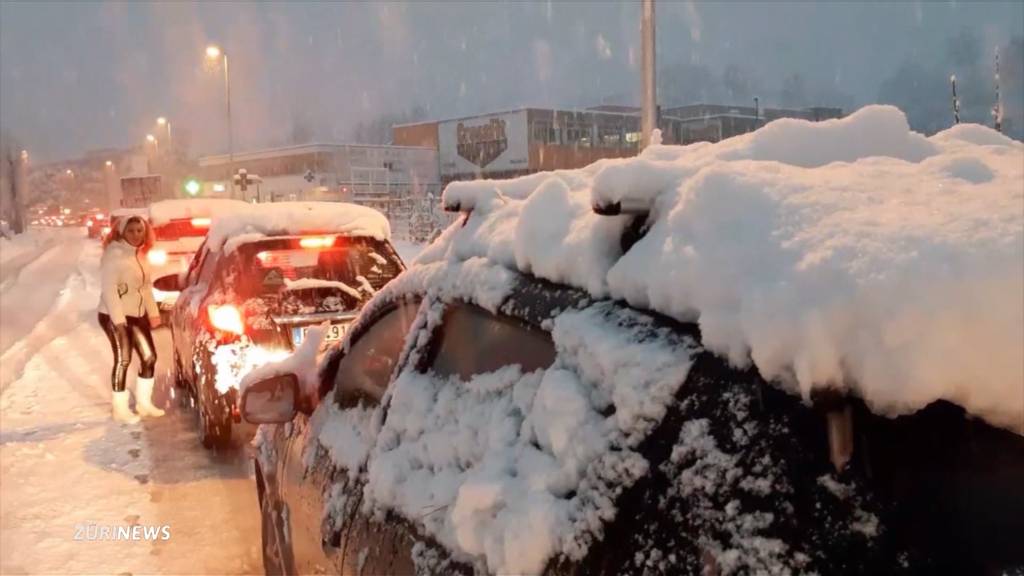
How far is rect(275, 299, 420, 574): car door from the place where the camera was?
9.81 ft

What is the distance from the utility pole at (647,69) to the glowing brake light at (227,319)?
741cm

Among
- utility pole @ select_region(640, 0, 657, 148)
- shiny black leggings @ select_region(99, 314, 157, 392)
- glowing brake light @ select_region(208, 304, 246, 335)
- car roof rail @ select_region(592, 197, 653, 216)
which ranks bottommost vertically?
shiny black leggings @ select_region(99, 314, 157, 392)

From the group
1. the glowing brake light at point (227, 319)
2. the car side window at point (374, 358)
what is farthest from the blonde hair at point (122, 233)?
the car side window at point (374, 358)

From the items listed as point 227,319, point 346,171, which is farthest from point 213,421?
point 346,171

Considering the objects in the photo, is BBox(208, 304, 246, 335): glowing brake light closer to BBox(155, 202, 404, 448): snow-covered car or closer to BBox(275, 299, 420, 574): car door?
BBox(155, 202, 404, 448): snow-covered car

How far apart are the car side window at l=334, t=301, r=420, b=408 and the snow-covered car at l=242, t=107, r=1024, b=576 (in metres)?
0.44

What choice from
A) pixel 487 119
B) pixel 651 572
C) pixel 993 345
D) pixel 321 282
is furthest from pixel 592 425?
pixel 487 119

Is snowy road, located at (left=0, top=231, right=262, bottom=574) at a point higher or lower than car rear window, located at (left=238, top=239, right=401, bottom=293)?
lower

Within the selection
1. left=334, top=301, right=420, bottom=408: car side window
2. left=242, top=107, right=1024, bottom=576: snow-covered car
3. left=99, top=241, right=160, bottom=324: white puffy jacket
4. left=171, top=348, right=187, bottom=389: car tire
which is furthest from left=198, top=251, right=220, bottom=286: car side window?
left=242, top=107, right=1024, bottom=576: snow-covered car

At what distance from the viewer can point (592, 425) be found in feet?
6.03

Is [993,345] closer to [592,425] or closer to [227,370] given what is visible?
[592,425]

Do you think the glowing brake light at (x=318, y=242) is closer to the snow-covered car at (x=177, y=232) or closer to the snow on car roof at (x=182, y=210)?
the snow-covered car at (x=177, y=232)

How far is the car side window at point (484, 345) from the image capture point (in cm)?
223

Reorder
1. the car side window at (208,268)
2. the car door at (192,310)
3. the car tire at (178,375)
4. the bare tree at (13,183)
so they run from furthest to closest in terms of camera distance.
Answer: the bare tree at (13,183)
the car tire at (178,375)
the car side window at (208,268)
the car door at (192,310)
